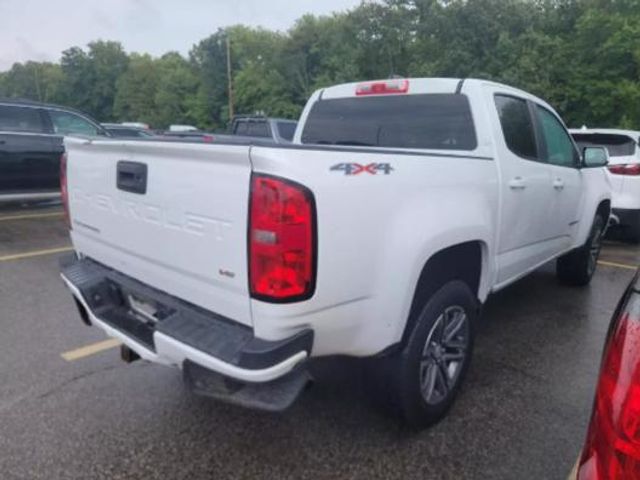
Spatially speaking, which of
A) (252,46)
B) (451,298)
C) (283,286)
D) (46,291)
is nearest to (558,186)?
(451,298)

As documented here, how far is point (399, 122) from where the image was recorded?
355cm

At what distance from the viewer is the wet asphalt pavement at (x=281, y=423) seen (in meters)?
2.50

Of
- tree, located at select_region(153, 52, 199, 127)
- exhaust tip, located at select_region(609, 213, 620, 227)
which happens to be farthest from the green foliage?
exhaust tip, located at select_region(609, 213, 620, 227)

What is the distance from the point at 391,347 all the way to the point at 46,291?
3930 millimetres

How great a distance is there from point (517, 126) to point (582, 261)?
7.71 ft

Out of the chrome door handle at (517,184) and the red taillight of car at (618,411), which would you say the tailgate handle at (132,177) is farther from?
the chrome door handle at (517,184)

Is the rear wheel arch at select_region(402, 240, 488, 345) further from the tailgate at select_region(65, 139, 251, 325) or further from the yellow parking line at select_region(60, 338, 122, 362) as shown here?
the yellow parking line at select_region(60, 338, 122, 362)

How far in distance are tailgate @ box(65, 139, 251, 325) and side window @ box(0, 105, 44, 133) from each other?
6.53 meters

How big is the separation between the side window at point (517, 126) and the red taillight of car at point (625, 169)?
3.98 meters

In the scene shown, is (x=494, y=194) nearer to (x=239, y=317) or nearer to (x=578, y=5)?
(x=239, y=317)

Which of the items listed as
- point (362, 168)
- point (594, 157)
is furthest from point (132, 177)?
point (594, 157)

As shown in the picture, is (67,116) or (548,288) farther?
(67,116)

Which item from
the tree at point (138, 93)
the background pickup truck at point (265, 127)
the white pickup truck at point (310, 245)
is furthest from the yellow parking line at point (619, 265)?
the tree at point (138, 93)

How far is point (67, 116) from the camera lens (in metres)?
→ 9.04
